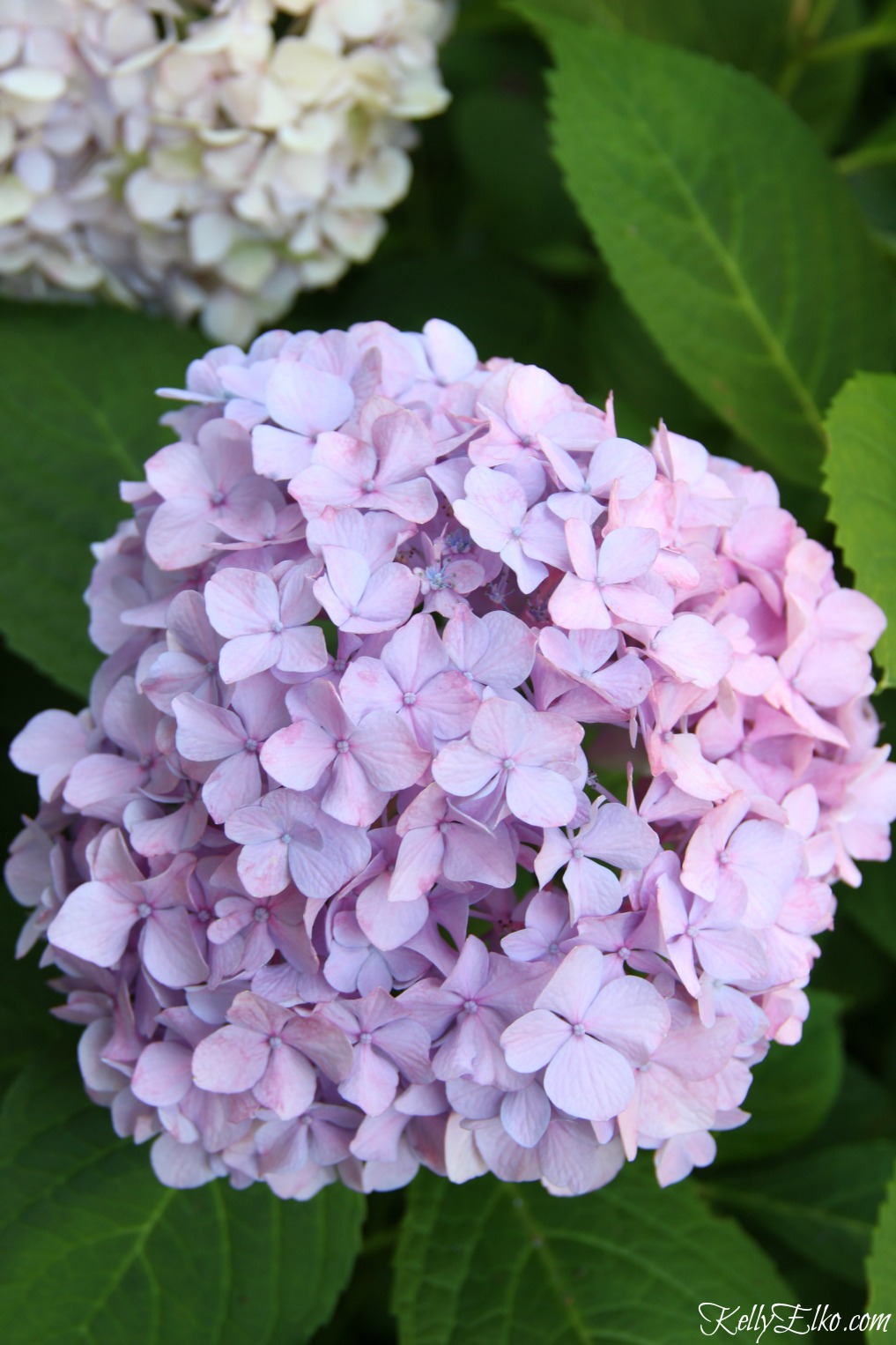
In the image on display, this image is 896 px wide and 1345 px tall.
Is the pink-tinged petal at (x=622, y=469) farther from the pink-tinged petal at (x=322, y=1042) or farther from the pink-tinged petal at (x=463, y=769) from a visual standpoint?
the pink-tinged petal at (x=322, y=1042)

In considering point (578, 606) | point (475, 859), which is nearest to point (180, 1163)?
point (475, 859)

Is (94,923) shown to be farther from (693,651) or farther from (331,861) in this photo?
(693,651)

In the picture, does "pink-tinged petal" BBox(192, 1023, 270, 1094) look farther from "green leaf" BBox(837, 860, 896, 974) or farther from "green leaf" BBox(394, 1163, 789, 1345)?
"green leaf" BBox(837, 860, 896, 974)

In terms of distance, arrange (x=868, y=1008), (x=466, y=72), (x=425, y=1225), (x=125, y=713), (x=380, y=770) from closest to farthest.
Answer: (x=380, y=770), (x=125, y=713), (x=425, y=1225), (x=868, y=1008), (x=466, y=72)

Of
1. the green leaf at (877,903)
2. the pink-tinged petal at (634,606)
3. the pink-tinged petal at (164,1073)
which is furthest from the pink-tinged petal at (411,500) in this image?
the green leaf at (877,903)

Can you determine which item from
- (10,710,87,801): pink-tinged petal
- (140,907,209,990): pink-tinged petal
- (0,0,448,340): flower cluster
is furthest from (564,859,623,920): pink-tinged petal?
(0,0,448,340): flower cluster

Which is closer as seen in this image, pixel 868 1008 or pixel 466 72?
pixel 868 1008

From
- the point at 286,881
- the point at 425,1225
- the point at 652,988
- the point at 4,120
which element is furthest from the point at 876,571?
the point at 4,120

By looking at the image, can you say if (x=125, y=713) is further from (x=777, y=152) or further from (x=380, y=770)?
(x=777, y=152)
